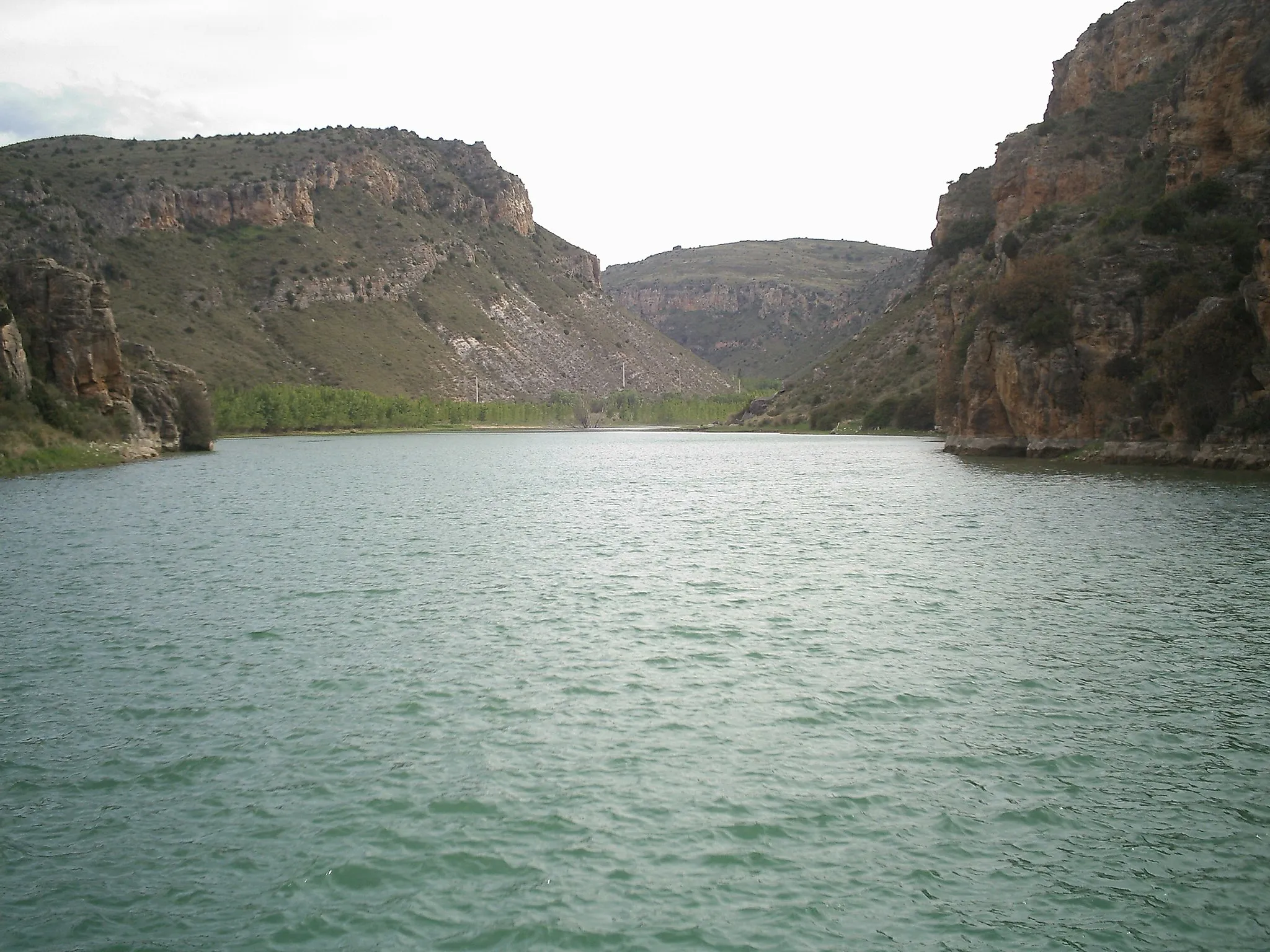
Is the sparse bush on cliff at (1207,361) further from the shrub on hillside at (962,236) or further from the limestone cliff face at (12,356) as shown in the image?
the shrub on hillside at (962,236)

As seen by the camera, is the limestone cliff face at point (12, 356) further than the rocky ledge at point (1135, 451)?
Yes

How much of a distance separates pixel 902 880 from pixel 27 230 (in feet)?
499

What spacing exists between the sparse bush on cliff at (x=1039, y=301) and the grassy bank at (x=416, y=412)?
9499cm

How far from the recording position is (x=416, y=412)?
151m

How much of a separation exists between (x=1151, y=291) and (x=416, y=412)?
370 ft

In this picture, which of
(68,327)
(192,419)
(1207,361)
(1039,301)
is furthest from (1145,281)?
(192,419)

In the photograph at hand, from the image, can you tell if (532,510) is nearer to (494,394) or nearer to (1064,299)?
(1064,299)

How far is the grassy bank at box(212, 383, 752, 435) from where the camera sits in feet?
430

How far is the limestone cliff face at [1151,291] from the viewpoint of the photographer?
47.2 metres

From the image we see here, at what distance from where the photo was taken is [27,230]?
5207 inches

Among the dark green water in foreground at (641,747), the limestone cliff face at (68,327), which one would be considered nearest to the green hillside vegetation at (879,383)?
the limestone cliff face at (68,327)

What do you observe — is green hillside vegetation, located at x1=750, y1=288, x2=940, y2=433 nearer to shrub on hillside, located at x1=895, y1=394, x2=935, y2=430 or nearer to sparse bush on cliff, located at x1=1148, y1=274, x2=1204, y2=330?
shrub on hillside, located at x1=895, y1=394, x2=935, y2=430

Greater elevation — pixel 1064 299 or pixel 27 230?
Answer: pixel 27 230

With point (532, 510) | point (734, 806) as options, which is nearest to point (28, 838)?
point (734, 806)
